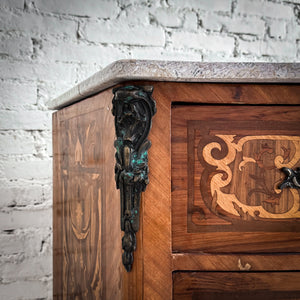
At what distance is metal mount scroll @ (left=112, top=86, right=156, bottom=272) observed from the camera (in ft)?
2.15

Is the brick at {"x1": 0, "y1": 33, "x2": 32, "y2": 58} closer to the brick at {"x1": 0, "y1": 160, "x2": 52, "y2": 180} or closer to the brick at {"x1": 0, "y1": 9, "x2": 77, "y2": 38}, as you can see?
the brick at {"x1": 0, "y1": 9, "x2": 77, "y2": 38}

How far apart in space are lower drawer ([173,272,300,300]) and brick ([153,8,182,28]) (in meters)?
1.01

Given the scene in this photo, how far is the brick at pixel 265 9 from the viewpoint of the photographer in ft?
4.90

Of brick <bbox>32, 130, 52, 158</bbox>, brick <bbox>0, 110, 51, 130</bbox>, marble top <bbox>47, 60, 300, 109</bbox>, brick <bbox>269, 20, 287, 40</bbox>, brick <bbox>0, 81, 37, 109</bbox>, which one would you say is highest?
brick <bbox>269, 20, 287, 40</bbox>

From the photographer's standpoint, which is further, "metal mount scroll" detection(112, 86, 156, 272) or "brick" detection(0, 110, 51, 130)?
"brick" detection(0, 110, 51, 130)

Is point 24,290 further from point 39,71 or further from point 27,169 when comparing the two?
point 39,71

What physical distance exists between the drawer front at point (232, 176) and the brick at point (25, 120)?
0.79m

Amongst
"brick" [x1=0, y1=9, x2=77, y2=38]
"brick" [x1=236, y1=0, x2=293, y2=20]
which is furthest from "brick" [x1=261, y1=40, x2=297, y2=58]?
"brick" [x1=0, y1=9, x2=77, y2=38]

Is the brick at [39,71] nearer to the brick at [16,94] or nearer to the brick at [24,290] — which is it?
the brick at [16,94]

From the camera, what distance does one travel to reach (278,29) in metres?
1.51

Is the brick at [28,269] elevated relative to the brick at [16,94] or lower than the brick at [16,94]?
lower

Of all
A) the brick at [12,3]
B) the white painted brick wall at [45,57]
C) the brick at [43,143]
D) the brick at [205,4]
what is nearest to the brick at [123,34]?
the white painted brick wall at [45,57]

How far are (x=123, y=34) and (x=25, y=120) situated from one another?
0.46 metres

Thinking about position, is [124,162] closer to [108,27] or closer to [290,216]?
[290,216]
